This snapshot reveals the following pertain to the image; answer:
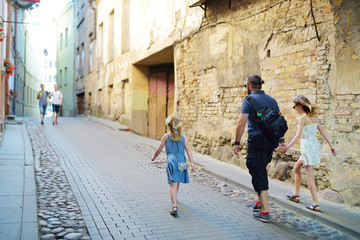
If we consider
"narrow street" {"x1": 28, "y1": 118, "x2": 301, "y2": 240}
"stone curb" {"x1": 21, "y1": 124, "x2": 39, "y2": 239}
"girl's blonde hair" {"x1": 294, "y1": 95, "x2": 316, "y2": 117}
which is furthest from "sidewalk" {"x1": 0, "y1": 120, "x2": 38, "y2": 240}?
"girl's blonde hair" {"x1": 294, "y1": 95, "x2": 316, "y2": 117}

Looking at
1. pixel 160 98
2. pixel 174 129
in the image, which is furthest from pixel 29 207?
pixel 160 98

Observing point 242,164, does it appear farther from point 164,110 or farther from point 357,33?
point 164,110

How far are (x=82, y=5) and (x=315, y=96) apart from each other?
21.9 m

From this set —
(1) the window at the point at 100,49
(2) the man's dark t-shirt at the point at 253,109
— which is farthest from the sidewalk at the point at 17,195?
(1) the window at the point at 100,49

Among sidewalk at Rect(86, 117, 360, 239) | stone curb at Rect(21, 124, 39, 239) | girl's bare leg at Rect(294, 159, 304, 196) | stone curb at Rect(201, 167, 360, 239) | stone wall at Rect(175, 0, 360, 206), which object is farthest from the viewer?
stone wall at Rect(175, 0, 360, 206)

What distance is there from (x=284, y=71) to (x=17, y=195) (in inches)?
191

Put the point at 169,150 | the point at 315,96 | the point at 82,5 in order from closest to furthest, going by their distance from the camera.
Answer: the point at 169,150
the point at 315,96
the point at 82,5

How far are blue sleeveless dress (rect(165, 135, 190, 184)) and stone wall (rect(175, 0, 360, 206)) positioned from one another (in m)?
2.35

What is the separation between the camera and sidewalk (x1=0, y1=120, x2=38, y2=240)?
3416 mm

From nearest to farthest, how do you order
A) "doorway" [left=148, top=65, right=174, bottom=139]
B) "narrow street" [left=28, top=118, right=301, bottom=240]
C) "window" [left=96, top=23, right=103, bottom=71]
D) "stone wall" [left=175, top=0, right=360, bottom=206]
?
"narrow street" [left=28, top=118, right=301, bottom=240] < "stone wall" [left=175, top=0, right=360, bottom=206] < "doorway" [left=148, top=65, right=174, bottom=139] < "window" [left=96, top=23, right=103, bottom=71]

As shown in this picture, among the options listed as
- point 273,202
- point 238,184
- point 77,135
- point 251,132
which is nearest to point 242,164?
point 238,184

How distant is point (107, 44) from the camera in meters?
18.2

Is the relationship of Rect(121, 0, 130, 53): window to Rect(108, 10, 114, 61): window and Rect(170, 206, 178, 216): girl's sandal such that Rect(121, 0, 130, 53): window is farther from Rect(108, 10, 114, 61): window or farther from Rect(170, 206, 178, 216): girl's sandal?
Rect(170, 206, 178, 216): girl's sandal

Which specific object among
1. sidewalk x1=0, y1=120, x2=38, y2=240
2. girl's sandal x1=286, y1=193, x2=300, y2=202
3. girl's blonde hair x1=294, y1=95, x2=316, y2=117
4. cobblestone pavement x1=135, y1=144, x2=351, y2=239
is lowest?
cobblestone pavement x1=135, y1=144, x2=351, y2=239
